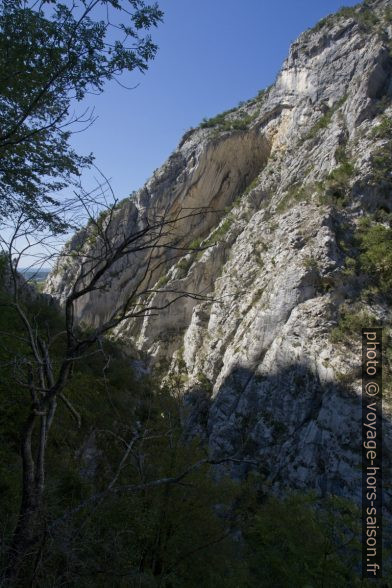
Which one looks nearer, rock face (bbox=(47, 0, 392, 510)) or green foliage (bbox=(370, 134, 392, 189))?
rock face (bbox=(47, 0, 392, 510))

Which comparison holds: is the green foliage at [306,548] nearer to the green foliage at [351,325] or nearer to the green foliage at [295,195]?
the green foliage at [351,325]

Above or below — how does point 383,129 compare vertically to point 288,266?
above

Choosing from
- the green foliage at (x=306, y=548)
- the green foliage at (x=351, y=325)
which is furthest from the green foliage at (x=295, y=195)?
the green foliage at (x=306, y=548)

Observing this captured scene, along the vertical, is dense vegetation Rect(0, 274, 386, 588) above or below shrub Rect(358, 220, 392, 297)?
below

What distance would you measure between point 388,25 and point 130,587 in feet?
97.2

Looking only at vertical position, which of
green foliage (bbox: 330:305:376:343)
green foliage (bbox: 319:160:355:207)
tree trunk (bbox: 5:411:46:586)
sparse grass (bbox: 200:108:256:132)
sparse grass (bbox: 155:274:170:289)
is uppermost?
sparse grass (bbox: 200:108:256:132)

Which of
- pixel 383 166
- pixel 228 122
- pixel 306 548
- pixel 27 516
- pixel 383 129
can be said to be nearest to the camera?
pixel 27 516

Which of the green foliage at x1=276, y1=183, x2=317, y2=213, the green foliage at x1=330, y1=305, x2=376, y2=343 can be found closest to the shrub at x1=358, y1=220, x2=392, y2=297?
the green foliage at x1=330, y1=305, x2=376, y2=343

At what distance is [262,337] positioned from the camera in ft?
48.9

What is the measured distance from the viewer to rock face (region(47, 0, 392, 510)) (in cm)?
1157

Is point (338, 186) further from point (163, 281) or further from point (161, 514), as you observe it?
point (161, 514)

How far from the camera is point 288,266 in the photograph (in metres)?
15.6

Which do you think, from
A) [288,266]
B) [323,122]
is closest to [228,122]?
[323,122]

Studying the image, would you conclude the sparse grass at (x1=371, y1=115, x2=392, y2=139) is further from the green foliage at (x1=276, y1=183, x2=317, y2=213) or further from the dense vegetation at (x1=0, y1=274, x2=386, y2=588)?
the dense vegetation at (x1=0, y1=274, x2=386, y2=588)
